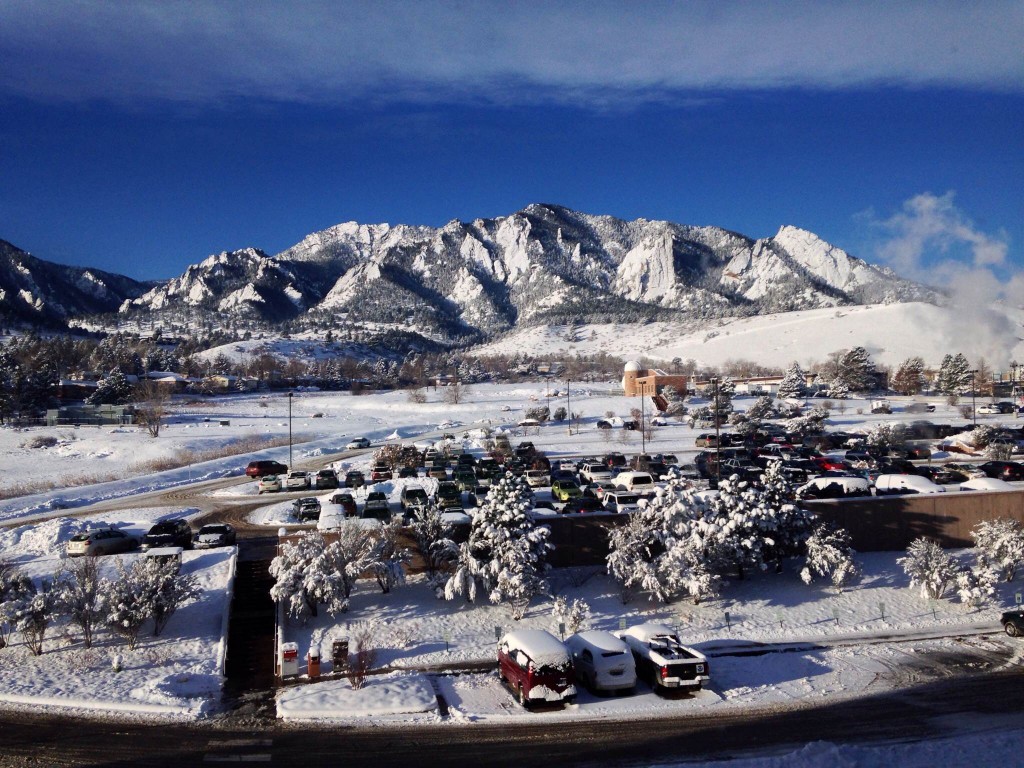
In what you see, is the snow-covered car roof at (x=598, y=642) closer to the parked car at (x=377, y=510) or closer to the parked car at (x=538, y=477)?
the parked car at (x=377, y=510)

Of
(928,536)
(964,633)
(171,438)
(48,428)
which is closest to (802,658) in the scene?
(964,633)

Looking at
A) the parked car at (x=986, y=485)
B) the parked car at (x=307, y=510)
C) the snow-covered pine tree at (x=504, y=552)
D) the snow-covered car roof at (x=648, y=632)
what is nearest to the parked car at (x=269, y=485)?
the parked car at (x=307, y=510)

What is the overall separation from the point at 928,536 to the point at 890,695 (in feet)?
33.0

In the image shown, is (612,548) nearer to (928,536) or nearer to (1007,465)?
(928,536)

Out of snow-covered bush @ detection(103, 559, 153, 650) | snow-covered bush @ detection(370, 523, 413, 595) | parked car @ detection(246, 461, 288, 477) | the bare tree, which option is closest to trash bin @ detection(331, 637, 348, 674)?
snow-covered bush @ detection(370, 523, 413, 595)

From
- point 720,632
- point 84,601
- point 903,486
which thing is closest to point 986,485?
point 903,486

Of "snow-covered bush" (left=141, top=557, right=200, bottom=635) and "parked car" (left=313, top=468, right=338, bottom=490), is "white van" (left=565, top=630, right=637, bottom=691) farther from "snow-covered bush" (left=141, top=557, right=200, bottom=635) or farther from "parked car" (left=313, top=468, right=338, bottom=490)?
"parked car" (left=313, top=468, right=338, bottom=490)

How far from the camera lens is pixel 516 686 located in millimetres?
12422

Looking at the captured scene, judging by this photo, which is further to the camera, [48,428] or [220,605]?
[48,428]

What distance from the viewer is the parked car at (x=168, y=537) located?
21.2 metres

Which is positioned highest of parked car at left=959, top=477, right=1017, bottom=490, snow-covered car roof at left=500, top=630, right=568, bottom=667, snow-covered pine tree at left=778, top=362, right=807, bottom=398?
snow-covered pine tree at left=778, top=362, right=807, bottom=398

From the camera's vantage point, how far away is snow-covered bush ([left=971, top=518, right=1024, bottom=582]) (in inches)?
723

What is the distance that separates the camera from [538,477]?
1308 inches

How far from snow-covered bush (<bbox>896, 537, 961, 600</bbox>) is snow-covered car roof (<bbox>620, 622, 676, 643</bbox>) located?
721 cm
